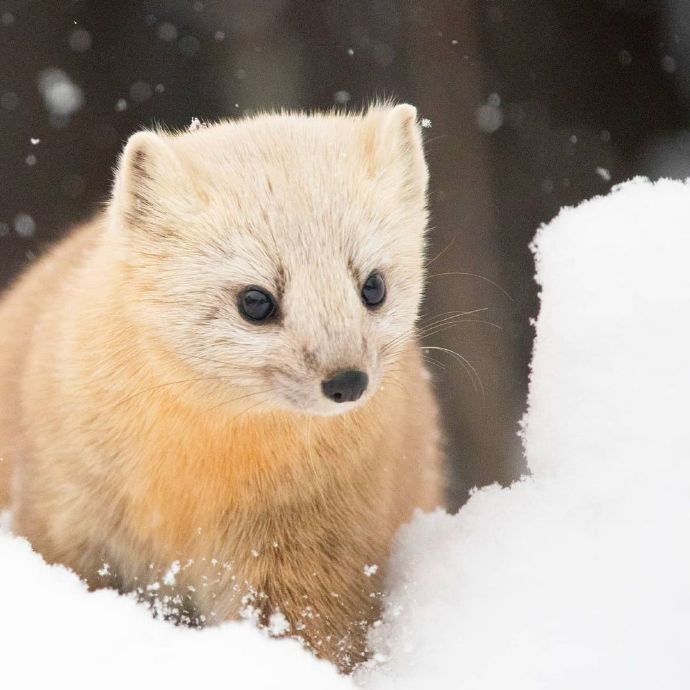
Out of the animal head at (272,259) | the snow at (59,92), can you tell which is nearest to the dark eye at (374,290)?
the animal head at (272,259)

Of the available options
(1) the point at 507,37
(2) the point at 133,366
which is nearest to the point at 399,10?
(1) the point at 507,37

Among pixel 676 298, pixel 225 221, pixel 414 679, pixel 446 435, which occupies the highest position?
pixel 225 221

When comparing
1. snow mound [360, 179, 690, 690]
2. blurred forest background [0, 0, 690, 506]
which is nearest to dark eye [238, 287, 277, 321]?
snow mound [360, 179, 690, 690]

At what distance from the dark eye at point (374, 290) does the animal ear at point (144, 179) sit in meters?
0.36

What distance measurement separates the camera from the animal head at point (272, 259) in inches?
61.7

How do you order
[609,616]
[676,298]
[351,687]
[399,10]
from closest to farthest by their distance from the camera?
[351,687] → [609,616] → [676,298] → [399,10]

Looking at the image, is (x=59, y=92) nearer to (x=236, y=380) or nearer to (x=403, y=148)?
(x=403, y=148)

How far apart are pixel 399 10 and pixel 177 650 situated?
2.64 meters

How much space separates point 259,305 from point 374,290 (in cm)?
21

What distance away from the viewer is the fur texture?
1618 mm

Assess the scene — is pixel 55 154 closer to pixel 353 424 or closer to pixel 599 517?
pixel 353 424

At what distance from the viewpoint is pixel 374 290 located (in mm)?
1705

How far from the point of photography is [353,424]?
187 cm

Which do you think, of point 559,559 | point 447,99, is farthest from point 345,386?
point 447,99
